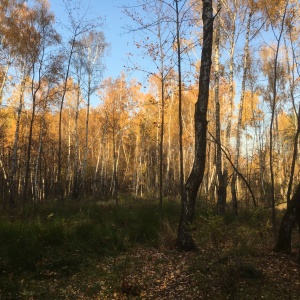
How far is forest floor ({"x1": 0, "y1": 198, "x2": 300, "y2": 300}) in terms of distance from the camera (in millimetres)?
4094

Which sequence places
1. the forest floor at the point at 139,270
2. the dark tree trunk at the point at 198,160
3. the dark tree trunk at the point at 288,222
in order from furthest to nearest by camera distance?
the dark tree trunk at the point at 198,160, the dark tree trunk at the point at 288,222, the forest floor at the point at 139,270

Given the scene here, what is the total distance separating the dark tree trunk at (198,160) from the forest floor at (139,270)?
36cm

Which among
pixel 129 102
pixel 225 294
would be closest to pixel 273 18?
pixel 225 294

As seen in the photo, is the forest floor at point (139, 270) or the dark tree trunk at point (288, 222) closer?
the forest floor at point (139, 270)

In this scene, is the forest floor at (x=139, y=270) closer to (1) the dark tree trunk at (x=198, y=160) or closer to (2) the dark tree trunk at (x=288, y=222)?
(2) the dark tree trunk at (x=288, y=222)

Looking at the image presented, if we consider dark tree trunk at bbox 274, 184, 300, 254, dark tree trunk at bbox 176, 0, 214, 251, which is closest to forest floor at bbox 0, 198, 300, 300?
dark tree trunk at bbox 274, 184, 300, 254

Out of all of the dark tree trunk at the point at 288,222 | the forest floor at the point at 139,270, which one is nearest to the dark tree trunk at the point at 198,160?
the forest floor at the point at 139,270

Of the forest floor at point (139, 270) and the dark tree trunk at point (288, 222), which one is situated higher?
the dark tree trunk at point (288, 222)

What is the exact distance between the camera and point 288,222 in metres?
5.46

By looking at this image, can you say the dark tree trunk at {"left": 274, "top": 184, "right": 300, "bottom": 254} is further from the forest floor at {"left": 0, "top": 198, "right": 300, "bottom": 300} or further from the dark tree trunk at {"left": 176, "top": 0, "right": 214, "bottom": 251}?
the dark tree trunk at {"left": 176, "top": 0, "right": 214, "bottom": 251}

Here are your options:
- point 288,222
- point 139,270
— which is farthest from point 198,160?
point 139,270

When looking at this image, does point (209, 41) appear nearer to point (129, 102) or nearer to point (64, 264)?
point (64, 264)

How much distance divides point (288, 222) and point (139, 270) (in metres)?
3.03

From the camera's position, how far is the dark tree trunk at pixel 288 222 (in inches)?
211
